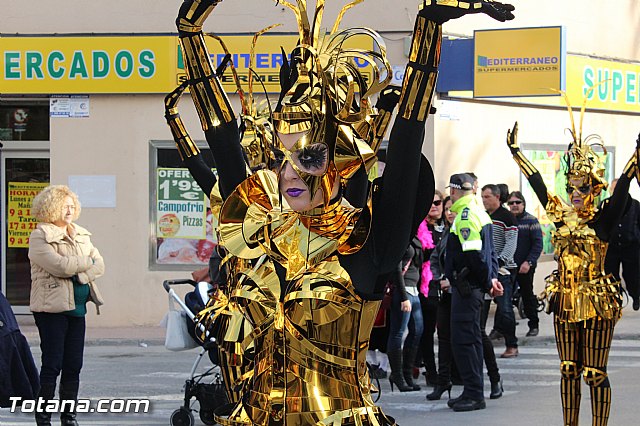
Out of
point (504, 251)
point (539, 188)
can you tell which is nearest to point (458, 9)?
point (539, 188)

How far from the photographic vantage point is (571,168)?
25.0 feet

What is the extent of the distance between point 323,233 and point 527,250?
10.7 m

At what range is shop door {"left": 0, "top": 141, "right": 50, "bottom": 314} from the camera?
16.0 m

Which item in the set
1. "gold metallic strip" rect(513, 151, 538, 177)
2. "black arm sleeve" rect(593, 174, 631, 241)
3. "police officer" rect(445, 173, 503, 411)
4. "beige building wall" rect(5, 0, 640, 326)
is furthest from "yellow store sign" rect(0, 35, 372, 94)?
"black arm sleeve" rect(593, 174, 631, 241)

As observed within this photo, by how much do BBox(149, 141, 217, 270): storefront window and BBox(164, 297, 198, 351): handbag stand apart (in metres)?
6.78

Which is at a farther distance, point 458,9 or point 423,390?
point 423,390

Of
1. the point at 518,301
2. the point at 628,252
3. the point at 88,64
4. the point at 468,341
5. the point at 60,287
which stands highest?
the point at 88,64

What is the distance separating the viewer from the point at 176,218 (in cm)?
1584

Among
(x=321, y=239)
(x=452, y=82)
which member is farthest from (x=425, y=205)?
(x=452, y=82)

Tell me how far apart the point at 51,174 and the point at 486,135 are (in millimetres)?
A: 6286

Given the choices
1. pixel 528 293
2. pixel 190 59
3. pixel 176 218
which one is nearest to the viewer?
pixel 190 59

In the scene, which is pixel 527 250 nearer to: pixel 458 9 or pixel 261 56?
pixel 261 56

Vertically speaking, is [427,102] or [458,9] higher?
[458,9]

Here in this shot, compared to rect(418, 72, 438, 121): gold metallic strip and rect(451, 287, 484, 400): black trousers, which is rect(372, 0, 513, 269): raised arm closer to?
rect(418, 72, 438, 121): gold metallic strip
